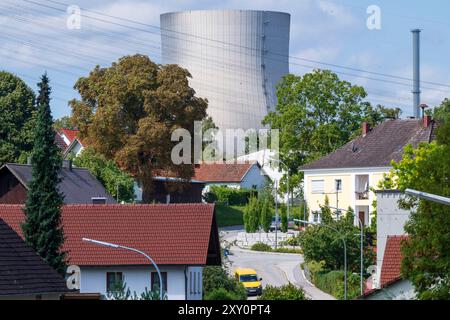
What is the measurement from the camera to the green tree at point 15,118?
260 ft

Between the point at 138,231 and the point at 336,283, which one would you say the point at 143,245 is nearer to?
the point at 138,231

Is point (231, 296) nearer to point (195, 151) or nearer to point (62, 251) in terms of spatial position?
point (62, 251)

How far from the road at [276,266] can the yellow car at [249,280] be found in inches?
35.0

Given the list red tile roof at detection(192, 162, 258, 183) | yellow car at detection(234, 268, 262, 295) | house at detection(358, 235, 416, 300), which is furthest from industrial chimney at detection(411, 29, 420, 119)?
house at detection(358, 235, 416, 300)

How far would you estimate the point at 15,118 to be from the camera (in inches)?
3221

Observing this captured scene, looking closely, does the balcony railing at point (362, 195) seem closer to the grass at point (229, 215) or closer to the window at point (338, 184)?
the window at point (338, 184)

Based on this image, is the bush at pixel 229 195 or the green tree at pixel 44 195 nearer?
the green tree at pixel 44 195

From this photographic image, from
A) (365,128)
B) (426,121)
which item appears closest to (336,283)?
(426,121)

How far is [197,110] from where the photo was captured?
7675cm

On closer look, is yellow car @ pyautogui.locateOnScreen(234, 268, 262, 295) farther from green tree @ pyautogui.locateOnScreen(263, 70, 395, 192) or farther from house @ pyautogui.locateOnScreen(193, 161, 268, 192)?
house @ pyautogui.locateOnScreen(193, 161, 268, 192)

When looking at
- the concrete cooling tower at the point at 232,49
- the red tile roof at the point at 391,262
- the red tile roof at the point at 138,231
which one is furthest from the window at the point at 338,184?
the red tile roof at the point at 391,262

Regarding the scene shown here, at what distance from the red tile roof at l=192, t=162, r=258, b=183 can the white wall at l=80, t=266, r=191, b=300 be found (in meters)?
65.1

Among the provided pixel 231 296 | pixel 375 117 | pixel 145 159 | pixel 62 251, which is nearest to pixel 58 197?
pixel 62 251
